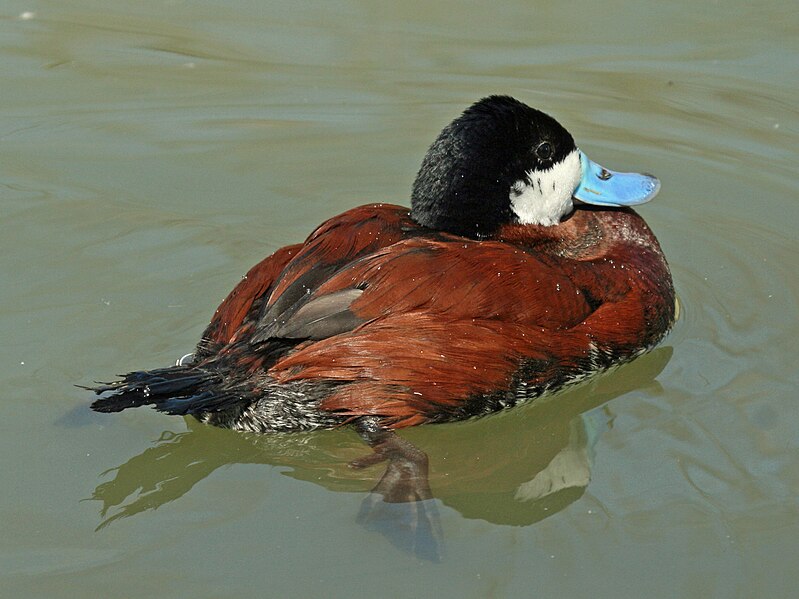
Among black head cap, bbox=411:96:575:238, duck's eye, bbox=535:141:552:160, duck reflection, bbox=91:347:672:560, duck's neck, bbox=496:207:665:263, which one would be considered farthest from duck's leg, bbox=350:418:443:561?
duck's eye, bbox=535:141:552:160

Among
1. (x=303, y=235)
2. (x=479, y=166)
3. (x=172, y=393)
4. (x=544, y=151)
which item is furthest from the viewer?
(x=303, y=235)

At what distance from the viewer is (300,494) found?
3969 mm

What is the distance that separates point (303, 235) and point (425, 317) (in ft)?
6.20

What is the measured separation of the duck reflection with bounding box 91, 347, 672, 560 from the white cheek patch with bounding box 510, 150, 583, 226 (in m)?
0.75

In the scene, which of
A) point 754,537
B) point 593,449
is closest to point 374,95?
point 593,449

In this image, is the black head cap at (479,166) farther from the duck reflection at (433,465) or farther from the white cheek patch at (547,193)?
the duck reflection at (433,465)

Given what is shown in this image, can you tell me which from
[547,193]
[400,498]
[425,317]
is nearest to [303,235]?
[547,193]

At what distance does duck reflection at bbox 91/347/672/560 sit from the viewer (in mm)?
3875

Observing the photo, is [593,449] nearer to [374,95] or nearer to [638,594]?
[638,594]

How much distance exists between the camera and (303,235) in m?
5.85

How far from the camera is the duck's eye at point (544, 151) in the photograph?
4.75 meters

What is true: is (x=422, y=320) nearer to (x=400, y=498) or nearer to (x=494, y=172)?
(x=400, y=498)

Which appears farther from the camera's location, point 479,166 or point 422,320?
point 479,166

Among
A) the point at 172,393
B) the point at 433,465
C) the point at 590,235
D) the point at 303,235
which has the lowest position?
the point at 433,465
